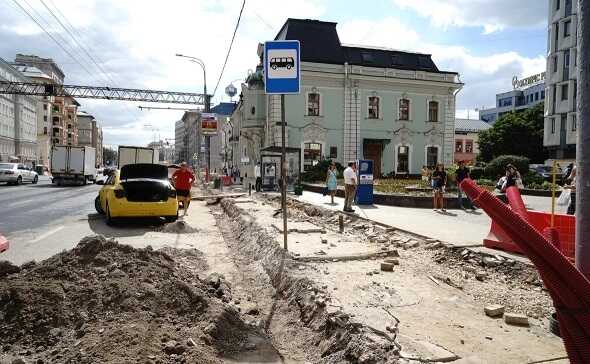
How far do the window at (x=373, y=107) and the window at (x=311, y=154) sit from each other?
5.55 m

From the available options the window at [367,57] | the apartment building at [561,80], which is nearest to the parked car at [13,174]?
the window at [367,57]

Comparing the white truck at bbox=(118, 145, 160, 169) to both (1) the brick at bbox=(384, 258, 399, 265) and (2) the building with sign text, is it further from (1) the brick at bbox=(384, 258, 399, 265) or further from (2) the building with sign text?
(2) the building with sign text

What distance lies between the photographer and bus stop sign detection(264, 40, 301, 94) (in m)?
7.37

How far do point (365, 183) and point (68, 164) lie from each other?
26.3 metres

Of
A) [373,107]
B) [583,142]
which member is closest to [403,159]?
[373,107]

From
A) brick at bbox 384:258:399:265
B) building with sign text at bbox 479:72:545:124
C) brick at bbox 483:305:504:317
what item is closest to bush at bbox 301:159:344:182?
brick at bbox 384:258:399:265

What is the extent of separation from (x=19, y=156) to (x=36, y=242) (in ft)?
→ 299

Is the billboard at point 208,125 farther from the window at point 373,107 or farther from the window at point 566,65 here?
the window at point 566,65

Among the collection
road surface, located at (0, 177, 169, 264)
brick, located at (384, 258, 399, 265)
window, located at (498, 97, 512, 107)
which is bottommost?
road surface, located at (0, 177, 169, 264)

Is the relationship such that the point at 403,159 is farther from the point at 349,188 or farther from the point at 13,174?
the point at 13,174

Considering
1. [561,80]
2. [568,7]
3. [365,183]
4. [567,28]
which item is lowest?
[365,183]

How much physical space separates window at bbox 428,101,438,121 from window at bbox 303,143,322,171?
10910mm

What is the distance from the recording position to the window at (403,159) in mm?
40125

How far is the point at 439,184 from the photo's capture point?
1599 cm
